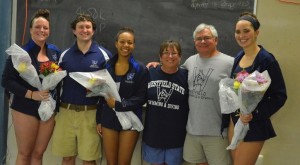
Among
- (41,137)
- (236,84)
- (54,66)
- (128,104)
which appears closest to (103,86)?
(128,104)

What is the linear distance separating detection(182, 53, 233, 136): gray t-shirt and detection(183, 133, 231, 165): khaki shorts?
0.05 m

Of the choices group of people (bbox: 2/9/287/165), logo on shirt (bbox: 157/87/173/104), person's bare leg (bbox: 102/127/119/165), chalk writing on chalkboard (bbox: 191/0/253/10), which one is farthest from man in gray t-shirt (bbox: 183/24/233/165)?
person's bare leg (bbox: 102/127/119/165)

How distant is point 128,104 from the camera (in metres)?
2.58

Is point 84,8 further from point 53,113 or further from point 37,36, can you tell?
point 53,113

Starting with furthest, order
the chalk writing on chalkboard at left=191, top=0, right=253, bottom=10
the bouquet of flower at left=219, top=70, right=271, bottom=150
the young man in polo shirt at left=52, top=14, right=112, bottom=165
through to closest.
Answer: the chalk writing on chalkboard at left=191, top=0, right=253, bottom=10 → the young man in polo shirt at left=52, top=14, right=112, bottom=165 → the bouquet of flower at left=219, top=70, right=271, bottom=150

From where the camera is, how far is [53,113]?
2.71 m

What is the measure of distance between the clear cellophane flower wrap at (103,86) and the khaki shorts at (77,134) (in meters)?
0.21

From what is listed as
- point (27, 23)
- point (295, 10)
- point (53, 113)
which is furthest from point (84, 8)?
point (295, 10)

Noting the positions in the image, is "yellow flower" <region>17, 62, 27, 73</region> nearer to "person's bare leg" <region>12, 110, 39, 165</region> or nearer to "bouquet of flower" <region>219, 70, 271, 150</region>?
"person's bare leg" <region>12, 110, 39, 165</region>

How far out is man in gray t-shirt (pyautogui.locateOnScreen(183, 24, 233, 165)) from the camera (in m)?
2.51

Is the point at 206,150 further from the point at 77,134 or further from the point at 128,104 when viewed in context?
the point at 77,134

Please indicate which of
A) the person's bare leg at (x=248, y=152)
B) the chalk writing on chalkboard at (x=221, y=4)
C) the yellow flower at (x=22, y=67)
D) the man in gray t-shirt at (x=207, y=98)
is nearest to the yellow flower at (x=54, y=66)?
the yellow flower at (x=22, y=67)

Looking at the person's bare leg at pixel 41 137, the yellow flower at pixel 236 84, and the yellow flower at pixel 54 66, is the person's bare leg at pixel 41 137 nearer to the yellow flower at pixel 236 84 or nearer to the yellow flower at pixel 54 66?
the yellow flower at pixel 54 66

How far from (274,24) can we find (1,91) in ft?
8.35
